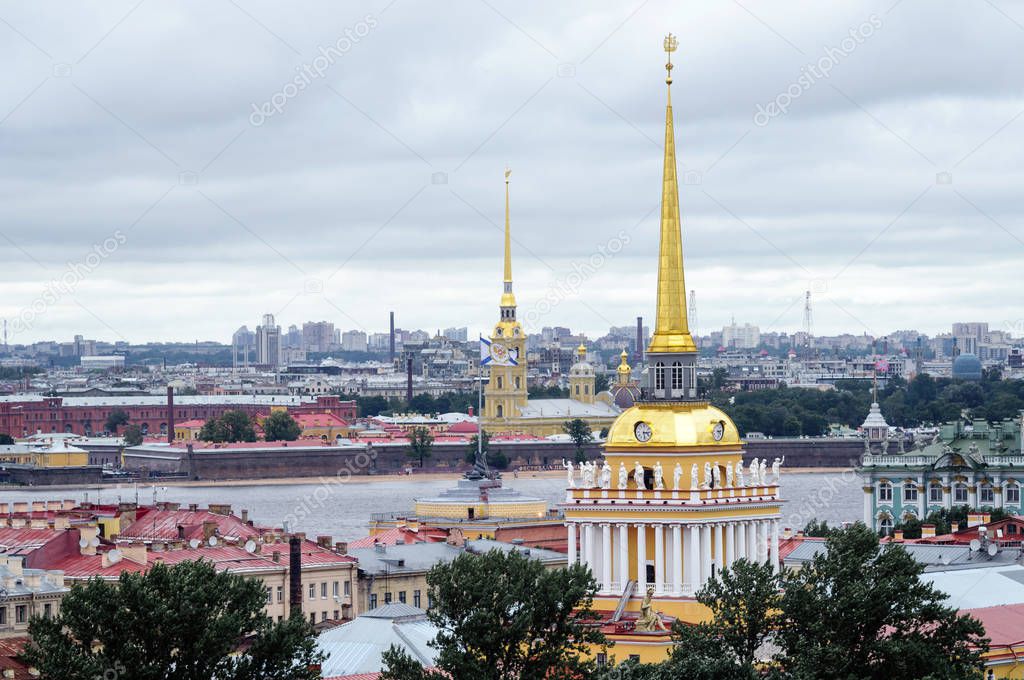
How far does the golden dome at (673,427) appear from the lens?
109 feet

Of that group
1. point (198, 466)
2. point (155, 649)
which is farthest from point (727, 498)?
point (198, 466)

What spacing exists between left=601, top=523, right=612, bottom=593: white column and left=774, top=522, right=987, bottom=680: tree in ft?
12.4

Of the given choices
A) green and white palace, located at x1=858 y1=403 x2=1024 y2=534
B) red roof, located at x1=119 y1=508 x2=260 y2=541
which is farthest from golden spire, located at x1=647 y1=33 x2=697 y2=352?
green and white palace, located at x1=858 y1=403 x2=1024 y2=534

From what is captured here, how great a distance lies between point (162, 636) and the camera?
87.8 ft

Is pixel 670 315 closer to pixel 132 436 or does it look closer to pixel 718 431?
pixel 718 431

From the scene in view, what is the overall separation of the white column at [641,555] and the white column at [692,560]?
1.58 feet

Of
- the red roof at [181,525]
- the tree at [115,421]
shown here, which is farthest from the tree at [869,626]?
the tree at [115,421]

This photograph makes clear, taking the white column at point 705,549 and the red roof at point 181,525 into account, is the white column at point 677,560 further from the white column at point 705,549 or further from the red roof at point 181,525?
the red roof at point 181,525

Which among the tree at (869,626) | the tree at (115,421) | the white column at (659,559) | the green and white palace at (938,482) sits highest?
the tree at (115,421)

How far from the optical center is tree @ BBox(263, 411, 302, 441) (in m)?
146

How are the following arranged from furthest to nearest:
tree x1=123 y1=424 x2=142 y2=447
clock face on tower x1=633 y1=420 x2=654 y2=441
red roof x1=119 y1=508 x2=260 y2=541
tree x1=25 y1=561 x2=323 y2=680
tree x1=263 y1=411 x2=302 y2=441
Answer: tree x1=263 y1=411 x2=302 y2=441
tree x1=123 y1=424 x2=142 y2=447
red roof x1=119 y1=508 x2=260 y2=541
clock face on tower x1=633 y1=420 x2=654 y2=441
tree x1=25 y1=561 x2=323 y2=680

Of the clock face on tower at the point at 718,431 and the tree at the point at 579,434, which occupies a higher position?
the tree at the point at 579,434

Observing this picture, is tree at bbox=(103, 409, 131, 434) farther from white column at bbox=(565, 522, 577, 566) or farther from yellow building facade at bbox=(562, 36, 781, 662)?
white column at bbox=(565, 522, 577, 566)

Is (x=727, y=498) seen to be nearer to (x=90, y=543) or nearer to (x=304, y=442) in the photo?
(x=90, y=543)
